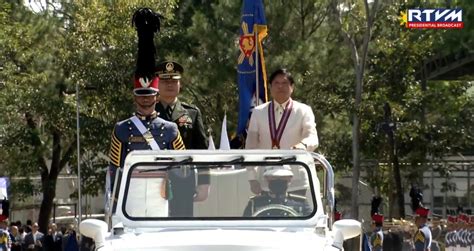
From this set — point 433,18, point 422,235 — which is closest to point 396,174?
point 433,18

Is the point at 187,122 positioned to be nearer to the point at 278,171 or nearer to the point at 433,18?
the point at 278,171

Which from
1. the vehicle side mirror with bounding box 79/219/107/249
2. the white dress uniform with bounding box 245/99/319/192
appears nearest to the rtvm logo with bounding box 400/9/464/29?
the white dress uniform with bounding box 245/99/319/192

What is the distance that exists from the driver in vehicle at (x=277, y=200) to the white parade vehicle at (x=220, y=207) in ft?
0.03

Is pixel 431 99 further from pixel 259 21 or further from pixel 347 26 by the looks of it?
pixel 259 21

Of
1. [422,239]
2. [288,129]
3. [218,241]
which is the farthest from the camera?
[422,239]

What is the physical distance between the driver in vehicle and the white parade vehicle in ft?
0.03

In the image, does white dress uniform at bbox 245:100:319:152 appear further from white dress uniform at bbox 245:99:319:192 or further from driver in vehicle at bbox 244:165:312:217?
driver in vehicle at bbox 244:165:312:217

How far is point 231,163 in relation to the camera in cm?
971

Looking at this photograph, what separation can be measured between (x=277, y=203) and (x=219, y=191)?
45cm

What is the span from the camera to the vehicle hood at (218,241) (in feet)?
26.2

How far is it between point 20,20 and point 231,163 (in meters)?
30.2

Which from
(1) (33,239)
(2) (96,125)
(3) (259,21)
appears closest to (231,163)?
(3) (259,21)

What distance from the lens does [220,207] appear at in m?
9.52

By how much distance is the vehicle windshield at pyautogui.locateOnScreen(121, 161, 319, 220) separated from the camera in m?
9.38
